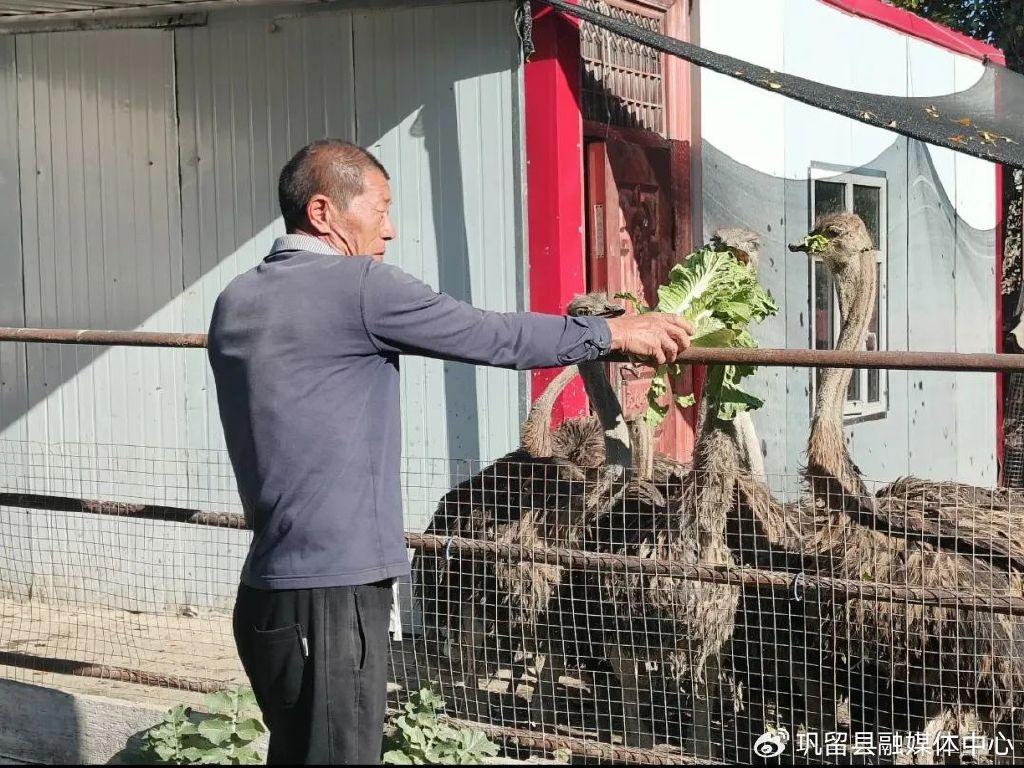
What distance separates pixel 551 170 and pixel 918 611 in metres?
2.81

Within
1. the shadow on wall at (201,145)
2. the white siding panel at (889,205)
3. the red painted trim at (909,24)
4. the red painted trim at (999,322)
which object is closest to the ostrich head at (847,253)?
the shadow on wall at (201,145)

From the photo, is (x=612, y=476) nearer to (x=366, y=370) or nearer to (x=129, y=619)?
(x=366, y=370)

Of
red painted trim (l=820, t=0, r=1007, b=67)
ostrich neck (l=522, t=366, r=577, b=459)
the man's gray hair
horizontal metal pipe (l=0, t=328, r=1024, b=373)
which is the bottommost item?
ostrich neck (l=522, t=366, r=577, b=459)

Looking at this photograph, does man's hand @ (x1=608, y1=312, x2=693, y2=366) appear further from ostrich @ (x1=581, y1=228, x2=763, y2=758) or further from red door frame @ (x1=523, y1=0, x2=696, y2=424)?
red door frame @ (x1=523, y1=0, x2=696, y2=424)

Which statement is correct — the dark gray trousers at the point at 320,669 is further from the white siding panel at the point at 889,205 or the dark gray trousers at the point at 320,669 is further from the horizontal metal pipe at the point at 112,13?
the white siding panel at the point at 889,205

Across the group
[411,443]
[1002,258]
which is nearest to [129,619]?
[411,443]

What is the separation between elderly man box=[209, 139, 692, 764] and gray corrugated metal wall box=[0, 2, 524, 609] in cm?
281

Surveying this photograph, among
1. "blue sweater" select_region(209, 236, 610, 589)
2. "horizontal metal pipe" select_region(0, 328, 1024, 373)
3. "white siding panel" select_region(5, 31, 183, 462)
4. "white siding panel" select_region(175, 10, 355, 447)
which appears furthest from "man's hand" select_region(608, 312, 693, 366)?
"white siding panel" select_region(5, 31, 183, 462)

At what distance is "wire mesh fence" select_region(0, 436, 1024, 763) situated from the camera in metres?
4.22

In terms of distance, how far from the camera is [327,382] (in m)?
3.20

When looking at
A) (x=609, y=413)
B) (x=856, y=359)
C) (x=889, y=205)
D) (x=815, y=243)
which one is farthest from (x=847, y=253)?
(x=889, y=205)

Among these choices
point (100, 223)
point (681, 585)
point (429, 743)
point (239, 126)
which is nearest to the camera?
point (429, 743)

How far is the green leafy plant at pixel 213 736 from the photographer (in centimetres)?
429

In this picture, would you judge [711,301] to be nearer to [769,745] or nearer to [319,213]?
[769,745]
